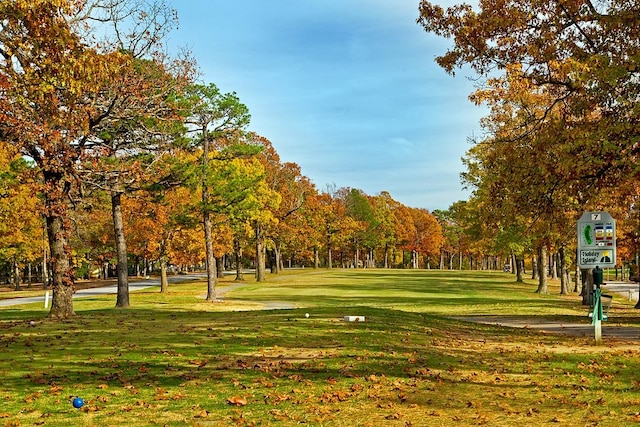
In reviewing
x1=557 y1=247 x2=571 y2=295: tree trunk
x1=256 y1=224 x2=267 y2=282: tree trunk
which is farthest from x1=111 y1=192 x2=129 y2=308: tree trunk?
x1=557 y1=247 x2=571 y2=295: tree trunk

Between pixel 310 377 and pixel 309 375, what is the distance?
6.2 inches

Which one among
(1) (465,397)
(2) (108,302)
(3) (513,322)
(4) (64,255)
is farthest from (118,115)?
(2) (108,302)

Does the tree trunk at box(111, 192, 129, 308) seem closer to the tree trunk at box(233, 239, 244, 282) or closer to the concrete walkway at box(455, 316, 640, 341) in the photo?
the concrete walkway at box(455, 316, 640, 341)

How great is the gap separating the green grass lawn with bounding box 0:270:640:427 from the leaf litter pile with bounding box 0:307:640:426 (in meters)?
0.03

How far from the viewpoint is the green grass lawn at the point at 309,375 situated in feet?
23.9

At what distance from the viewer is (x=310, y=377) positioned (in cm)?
955

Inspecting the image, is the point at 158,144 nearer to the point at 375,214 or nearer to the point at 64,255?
the point at 64,255

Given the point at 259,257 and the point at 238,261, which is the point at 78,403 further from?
the point at 238,261

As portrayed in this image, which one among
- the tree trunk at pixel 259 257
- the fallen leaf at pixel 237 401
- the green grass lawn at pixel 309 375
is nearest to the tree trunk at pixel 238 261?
the tree trunk at pixel 259 257

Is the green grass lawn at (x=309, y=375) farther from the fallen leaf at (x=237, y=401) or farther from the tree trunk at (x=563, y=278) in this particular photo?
the tree trunk at (x=563, y=278)

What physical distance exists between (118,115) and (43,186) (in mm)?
3234

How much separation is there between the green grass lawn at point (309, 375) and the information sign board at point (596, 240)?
2016 millimetres

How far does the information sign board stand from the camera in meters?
13.2

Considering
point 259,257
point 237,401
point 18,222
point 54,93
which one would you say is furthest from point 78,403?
point 259,257
